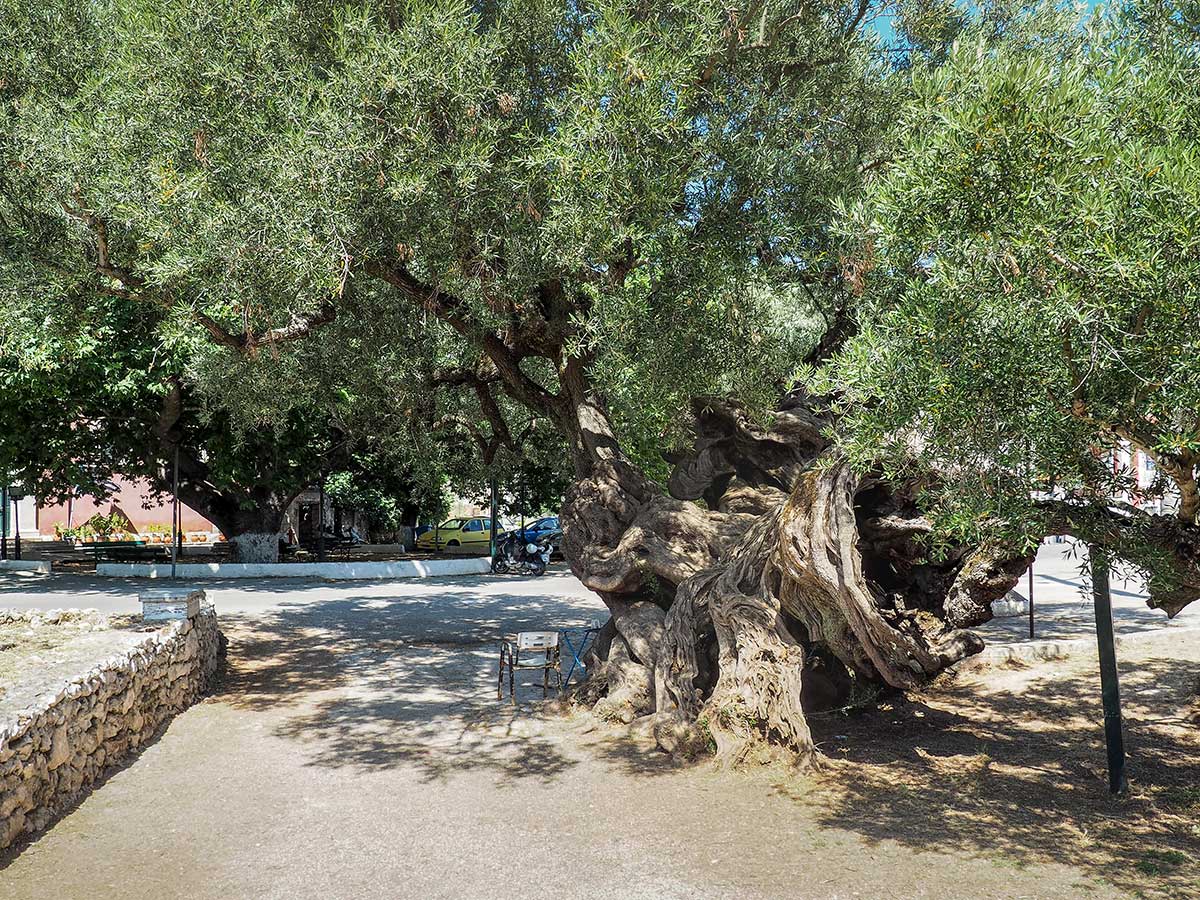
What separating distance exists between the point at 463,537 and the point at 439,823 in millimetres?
34100

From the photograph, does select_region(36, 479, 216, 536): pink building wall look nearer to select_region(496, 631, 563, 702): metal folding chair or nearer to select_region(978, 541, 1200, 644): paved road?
select_region(978, 541, 1200, 644): paved road

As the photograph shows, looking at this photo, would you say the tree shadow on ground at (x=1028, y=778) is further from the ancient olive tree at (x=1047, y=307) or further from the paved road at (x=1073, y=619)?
the paved road at (x=1073, y=619)

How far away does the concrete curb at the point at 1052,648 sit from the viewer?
12.9 meters

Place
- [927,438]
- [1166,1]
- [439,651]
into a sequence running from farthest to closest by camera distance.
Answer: [439,651], [1166,1], [927,438]

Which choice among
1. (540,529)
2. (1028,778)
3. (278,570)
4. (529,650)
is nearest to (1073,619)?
(1028,778)

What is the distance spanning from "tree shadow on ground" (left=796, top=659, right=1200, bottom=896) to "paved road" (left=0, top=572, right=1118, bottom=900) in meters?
0.29

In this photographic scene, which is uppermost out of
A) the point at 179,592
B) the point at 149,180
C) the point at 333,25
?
the point at 333,25

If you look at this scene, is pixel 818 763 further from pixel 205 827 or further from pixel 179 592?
pixel 179 592

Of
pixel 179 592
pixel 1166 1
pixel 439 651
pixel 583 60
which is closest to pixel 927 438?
pixel 1166 1

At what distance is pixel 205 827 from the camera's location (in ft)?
23.1

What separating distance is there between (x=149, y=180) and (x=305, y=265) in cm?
198

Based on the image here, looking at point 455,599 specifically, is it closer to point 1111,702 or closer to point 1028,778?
point 1028,778

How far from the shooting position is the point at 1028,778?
8.15 meters

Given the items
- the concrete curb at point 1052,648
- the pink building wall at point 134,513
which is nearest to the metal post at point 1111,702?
the concrete curb at point 1052,648
